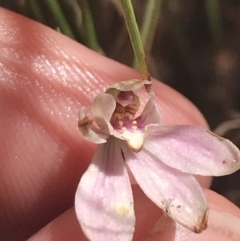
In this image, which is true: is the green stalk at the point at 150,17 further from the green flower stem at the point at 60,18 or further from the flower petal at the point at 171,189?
the flower petal at the point at 171,189

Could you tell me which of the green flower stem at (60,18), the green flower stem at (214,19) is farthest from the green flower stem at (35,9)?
the green flower stem at (214,19)

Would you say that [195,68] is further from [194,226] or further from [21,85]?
[194,226]

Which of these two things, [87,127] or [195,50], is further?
[195,50]

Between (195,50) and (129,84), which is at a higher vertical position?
(129,84)

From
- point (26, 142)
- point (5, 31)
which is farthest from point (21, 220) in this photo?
point (5, 31)

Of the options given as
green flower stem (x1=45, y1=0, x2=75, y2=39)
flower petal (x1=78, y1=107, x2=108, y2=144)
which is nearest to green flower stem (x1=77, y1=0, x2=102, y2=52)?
green flower stem (x1=45, y1=0, x2=75, y2=39)

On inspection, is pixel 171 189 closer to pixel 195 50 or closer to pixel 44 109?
pixel 44 109

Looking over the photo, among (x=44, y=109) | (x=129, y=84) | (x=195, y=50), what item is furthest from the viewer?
(x=195, y=50)

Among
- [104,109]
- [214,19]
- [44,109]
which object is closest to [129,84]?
[104,109]
